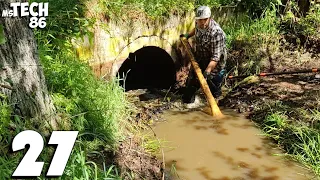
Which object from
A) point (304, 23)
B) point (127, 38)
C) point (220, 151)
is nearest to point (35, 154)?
point (220, 151)

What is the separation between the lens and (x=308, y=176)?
438 cm

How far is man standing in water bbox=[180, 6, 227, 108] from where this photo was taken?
5934 millimetres

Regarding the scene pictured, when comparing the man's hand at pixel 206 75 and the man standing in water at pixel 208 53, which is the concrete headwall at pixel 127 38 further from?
the man's hand at pixel 206 75

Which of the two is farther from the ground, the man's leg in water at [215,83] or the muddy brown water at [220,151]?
the man's leg in water at [215,83]

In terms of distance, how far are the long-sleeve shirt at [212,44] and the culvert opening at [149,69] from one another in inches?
33.8

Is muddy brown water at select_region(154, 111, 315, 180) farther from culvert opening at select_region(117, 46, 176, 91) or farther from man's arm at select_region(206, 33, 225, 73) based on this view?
culvert opening at select_region(117, 46, 176, 91)

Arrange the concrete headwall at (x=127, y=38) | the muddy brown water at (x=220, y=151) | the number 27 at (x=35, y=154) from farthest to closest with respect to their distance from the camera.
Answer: the concrete headwall at (x=127, y=38), the muddy brown water at (x=220, y=151), the number 27 at (x=35, y=154)

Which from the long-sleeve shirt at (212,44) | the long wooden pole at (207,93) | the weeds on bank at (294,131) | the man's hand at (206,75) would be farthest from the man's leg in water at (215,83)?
the weeds on bank at (294,131)

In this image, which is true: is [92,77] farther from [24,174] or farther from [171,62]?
[171,62]

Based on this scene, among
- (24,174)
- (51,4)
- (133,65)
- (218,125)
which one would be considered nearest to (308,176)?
(218,125)

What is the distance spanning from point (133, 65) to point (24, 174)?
4901 mm

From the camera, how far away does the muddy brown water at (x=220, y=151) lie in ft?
14.6

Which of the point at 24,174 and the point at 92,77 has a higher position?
the point at 92,77

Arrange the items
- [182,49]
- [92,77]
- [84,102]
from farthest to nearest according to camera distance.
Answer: [182,49] → [92,77] → [84,102]
